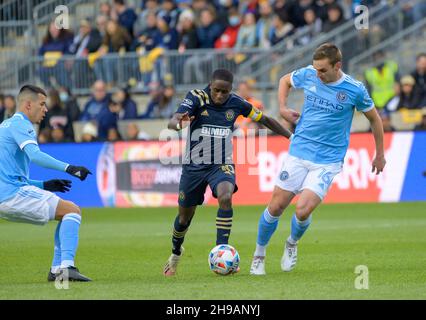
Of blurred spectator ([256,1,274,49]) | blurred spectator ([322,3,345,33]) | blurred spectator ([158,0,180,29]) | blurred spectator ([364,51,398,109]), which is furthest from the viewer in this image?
blurred spectator ([158,0,180,29])

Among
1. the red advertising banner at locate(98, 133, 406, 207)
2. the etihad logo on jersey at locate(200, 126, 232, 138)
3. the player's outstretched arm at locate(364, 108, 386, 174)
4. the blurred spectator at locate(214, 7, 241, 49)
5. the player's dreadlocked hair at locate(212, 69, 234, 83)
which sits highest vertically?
the blurred spectator at locate(214, 7, 241, 49)

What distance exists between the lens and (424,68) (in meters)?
23.7

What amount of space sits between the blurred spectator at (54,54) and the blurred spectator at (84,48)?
9.7 inches

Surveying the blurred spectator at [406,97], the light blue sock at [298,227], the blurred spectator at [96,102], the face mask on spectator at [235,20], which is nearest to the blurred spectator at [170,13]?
the face mask on spectator at [235,20]

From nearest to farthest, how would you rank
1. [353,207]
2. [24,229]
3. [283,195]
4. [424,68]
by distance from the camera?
[283,195] < [24,229] < [353,207] < [424,68]

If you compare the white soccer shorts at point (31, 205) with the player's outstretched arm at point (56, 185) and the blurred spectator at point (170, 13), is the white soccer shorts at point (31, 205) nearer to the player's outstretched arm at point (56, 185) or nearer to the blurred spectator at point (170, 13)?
the player's outstretched arm at point (56, 185)

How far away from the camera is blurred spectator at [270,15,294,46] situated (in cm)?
2702

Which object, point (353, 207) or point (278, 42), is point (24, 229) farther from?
point (278, 42)

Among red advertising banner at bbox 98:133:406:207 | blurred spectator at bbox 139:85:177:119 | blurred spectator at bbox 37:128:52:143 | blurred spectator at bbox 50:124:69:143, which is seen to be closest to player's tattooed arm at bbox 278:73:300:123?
red advertising banner at bbox 98:133:406:207

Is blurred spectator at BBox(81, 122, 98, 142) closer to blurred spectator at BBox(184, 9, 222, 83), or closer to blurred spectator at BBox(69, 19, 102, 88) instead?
blurred spectator at BBox(69, 19, 102, 88)

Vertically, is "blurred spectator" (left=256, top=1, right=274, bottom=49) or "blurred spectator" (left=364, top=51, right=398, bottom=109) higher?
"blurred spectator" (left=256, top=1, right=274, bottom=49)

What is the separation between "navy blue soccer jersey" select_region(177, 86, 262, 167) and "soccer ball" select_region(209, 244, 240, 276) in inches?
43.4
